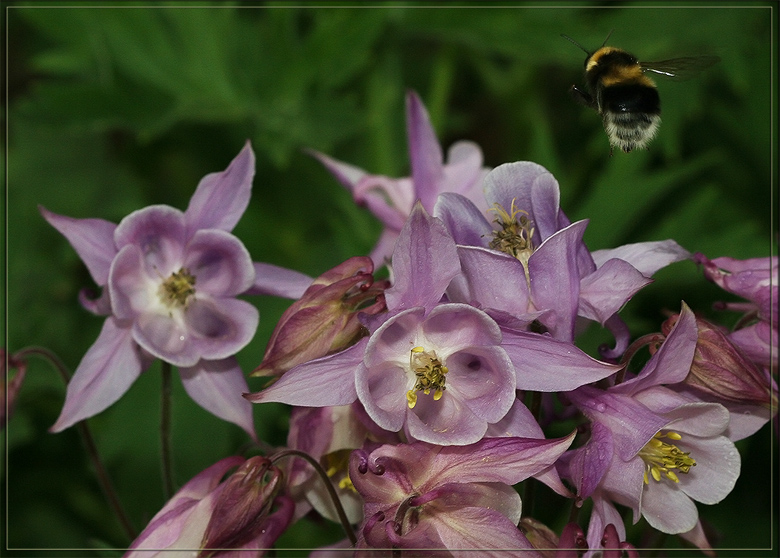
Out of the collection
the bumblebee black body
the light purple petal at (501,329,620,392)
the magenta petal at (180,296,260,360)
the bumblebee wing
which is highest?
the bumblebee wing

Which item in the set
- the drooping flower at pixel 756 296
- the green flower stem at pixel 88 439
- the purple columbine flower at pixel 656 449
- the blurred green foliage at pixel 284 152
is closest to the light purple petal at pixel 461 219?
the purple columbine flower at pixel 656 449

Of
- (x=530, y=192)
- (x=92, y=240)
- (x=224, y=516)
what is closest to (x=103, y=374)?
(x=92, y=240)

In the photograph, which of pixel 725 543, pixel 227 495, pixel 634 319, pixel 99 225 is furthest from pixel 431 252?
pixel 725 543

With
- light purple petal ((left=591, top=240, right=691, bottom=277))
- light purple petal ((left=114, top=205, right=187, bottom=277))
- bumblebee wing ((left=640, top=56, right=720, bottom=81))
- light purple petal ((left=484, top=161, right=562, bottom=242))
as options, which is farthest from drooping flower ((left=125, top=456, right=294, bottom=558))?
bumblebee wing ((left=640, top=56, right=720, bottom=81))

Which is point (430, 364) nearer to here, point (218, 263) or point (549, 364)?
point (549, 364)

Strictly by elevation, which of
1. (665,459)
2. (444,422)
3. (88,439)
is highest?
(444,422)

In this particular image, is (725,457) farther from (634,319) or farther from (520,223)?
(634,319)

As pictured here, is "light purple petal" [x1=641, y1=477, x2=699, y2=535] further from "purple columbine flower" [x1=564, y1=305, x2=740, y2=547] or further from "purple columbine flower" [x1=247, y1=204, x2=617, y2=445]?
"purple columbine flower" [x1=247, y1=204, x2=617, y2=445]
